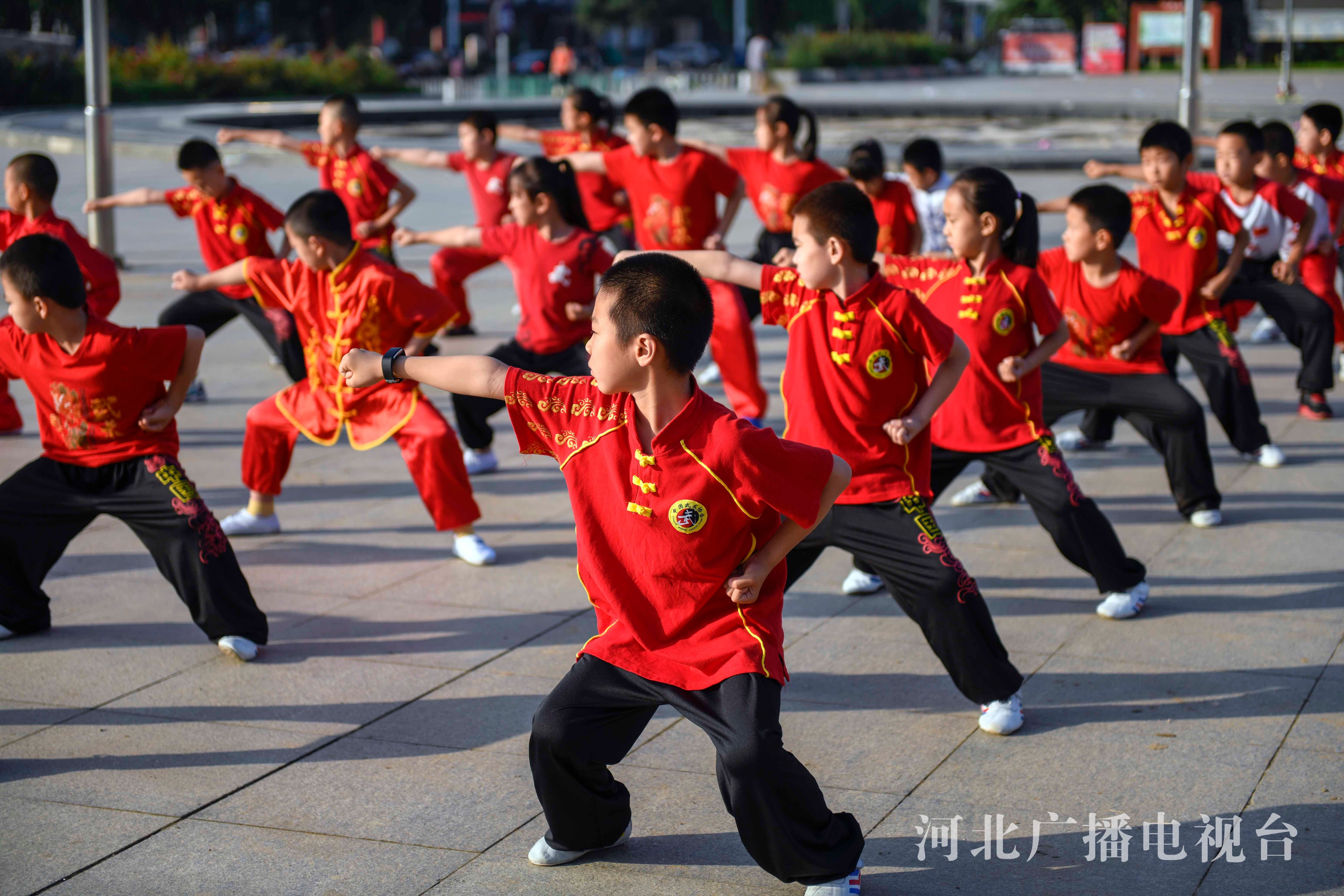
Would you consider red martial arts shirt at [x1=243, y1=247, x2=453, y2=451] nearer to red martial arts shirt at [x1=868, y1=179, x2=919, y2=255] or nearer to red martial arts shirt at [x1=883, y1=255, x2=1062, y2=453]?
red martial arts shirt at [x1=883, y1=255, x2=1062, y2=453]

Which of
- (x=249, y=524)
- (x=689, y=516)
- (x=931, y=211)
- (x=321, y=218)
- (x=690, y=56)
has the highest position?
(x=690, y=56)

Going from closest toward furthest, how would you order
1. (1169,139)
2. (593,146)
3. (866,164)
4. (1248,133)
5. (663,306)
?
(663,306), (1169,139), (1248,133), (866,164), (593,146)

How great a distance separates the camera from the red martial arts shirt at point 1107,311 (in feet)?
19.5

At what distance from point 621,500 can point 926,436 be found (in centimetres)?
154

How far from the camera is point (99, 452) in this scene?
489 centimetres

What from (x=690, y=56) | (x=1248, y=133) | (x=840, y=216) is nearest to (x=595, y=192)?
(x=1248, y=133)

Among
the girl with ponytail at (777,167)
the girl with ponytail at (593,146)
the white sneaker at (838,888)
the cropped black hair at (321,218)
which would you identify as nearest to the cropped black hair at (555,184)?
the cropped black hair at (321,218)

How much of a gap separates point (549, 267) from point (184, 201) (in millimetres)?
2641

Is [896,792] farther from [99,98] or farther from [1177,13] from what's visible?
[1177,13]

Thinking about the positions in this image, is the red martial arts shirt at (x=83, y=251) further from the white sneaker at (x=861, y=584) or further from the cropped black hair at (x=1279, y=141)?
the cropped black hair at (x=1279, y=141)

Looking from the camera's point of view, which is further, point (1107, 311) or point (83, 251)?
point (83, 251)

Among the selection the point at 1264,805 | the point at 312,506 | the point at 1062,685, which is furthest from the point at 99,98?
the point at 1264,805

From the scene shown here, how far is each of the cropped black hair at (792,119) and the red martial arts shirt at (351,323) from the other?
3354 millimetres

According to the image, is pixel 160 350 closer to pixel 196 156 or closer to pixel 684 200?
pixel 196 156
